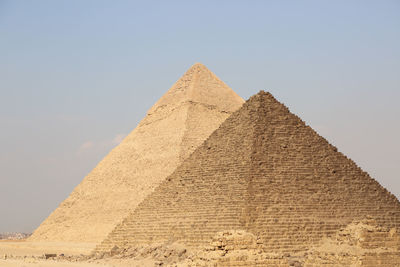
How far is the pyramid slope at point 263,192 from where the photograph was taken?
94.4 ft

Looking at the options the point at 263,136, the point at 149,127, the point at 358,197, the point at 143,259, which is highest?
the point at 149,127

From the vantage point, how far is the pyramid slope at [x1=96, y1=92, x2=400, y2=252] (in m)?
28.8

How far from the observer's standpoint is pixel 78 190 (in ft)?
176

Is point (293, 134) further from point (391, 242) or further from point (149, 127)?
point (149, 127)

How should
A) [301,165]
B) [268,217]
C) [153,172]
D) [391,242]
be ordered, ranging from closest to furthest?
[391,242] → [268,217] → [301,165] → [153,172]

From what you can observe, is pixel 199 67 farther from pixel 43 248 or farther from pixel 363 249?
pixel 363 249

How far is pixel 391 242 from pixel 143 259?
1005 cm

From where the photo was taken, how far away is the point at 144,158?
51125mm

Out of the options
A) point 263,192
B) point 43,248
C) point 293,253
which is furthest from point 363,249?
point 43,248

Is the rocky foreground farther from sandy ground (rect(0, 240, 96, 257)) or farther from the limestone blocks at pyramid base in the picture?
sandy ground (rect(0, 240, 96, 257))

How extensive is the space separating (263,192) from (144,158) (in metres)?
22.4

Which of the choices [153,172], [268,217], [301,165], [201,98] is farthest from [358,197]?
[201,98]

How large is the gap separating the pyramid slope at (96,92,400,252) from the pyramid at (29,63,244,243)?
13338mm

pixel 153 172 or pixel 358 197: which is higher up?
pixel 153 172
